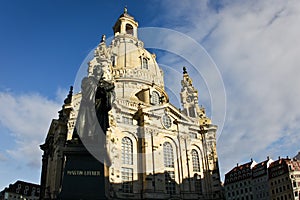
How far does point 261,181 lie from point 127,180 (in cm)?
4305

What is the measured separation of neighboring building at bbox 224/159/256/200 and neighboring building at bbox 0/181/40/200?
51.3 meters

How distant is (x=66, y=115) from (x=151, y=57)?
2976 centimetres

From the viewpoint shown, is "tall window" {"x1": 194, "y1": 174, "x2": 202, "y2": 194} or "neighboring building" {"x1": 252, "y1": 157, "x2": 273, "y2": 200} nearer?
"tall window" {"x1": 194, "y1": 174, "x2": 202, "y2": 194}

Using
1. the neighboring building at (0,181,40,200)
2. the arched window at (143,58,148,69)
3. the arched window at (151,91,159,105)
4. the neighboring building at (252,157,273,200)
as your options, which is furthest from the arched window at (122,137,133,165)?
the neighboring building at (252,157,273,200)

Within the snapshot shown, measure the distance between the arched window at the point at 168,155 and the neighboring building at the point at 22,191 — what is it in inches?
Answer: 1641

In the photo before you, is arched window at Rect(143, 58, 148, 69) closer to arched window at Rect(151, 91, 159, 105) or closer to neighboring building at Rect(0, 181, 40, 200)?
arched window at Rect(151, 91, 159, 105)

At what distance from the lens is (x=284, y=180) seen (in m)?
58.2

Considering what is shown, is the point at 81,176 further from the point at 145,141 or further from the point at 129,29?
the point at 129,29

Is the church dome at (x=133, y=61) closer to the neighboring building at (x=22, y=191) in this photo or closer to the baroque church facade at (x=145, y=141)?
the baroque church facade at (x=145, y=141)

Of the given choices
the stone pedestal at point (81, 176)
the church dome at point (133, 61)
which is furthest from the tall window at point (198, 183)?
the stone pedestal at point (81, 176)

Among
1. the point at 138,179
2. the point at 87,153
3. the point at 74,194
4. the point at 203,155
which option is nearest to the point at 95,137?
the point at 87,153

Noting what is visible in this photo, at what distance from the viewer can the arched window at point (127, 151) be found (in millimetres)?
36594

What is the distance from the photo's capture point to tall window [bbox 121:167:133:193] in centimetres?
3485

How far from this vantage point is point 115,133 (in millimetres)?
36562
